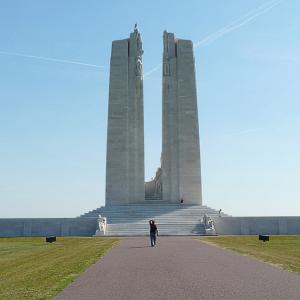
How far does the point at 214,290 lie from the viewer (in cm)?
876

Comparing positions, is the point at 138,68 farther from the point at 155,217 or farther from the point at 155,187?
the point at 155,217

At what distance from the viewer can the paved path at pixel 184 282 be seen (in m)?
8.35

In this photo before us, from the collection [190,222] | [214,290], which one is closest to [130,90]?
[190,222]

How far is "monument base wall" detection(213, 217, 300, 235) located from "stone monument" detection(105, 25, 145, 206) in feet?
41.0

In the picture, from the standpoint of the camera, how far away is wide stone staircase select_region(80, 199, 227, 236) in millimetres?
40906

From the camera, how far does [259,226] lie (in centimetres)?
4278

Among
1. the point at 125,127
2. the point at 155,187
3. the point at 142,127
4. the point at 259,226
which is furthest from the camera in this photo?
the point at 155,187

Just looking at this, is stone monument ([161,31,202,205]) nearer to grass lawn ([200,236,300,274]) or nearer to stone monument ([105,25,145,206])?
stone monument ([105,25,145,206])

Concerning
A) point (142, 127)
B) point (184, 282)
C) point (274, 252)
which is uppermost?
point (142, 127)

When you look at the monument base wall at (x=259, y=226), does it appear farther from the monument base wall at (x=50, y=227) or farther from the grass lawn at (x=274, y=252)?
the grass lawn at (x=274, y=252)

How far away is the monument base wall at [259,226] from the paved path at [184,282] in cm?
2977

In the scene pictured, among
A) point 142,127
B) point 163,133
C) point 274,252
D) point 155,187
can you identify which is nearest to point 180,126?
point 163,133

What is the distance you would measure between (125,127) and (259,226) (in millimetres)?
17995

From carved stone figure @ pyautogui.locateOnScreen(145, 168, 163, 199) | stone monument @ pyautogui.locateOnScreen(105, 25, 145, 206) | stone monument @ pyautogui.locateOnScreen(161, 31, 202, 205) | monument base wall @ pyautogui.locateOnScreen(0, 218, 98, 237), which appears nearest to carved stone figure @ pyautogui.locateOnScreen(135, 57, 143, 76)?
stone monument @ pyautogui.locateOnScreen(105, 25, 145, 206)
